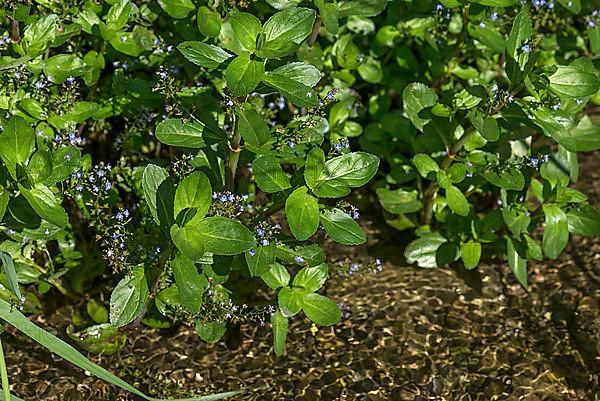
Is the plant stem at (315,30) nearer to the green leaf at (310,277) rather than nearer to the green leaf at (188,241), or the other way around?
the green leaf at (310,277)

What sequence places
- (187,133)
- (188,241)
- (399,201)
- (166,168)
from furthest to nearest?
(399,201) < (166,168) < (187,133) < (188,241)

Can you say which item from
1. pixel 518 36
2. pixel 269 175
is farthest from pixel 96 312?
pixel 518 36

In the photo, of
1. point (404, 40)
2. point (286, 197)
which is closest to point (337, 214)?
point (286, 197)

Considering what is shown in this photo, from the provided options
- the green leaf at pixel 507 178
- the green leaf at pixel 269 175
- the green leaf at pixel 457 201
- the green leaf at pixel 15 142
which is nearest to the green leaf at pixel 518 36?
the green leaf at pixel 507 178

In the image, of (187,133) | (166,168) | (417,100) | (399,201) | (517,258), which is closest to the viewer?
(187,133)

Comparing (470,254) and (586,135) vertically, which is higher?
(586,135)

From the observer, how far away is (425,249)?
2613 mm

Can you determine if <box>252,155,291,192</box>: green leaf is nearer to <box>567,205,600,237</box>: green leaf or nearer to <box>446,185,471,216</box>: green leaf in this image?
<box>446,185,471,216</box>: green leaf

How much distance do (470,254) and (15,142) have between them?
1329mm

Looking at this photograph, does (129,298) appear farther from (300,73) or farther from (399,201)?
(399,201)

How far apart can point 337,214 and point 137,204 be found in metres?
0.68

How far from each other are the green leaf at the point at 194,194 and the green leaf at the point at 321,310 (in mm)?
440

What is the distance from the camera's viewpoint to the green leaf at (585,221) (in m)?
2.47

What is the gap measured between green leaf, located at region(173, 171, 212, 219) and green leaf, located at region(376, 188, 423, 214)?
868mm
